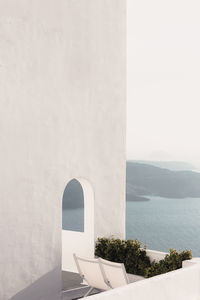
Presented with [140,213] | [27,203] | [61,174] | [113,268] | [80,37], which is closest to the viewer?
[113,268]

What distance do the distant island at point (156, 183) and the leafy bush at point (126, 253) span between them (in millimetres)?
34760

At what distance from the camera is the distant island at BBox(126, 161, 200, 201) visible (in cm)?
4653

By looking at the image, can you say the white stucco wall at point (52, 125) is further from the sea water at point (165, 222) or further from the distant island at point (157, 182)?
the sea water at point (165, 222)

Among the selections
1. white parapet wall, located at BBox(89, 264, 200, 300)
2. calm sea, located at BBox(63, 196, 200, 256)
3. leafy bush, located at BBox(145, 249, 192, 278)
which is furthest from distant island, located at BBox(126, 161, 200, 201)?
white parapet wall, located at BBox(89, 264, 200, 300)

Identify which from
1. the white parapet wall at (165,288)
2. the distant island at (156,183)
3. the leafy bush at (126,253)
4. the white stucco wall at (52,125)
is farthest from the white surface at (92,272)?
the distant island at (156,183)

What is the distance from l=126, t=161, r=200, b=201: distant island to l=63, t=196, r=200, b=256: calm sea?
0.58m

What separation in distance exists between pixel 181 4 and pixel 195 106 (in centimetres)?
1087

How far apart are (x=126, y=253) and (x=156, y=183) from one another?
35.6 m

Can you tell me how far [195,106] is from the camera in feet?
166

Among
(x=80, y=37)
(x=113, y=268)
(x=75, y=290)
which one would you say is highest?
(x=80, y=37)

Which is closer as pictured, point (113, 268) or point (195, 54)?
point (113, 268)

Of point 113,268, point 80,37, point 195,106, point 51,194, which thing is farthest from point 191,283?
point 195,106

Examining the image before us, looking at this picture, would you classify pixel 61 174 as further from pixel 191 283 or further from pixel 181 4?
pixel 181 4

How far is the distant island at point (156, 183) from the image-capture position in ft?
153
